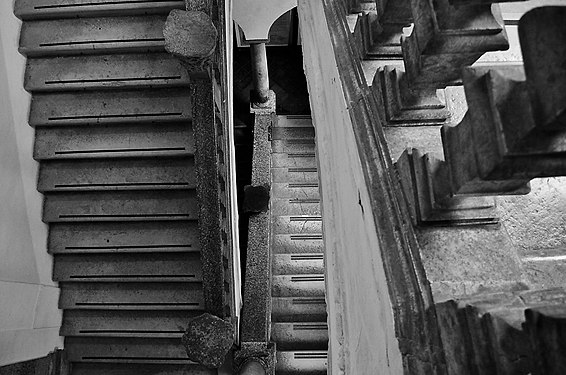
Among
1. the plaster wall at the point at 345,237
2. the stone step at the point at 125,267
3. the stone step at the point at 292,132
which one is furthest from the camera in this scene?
the stone step at the point at 292,132

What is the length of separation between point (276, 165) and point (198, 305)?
282 centimetres

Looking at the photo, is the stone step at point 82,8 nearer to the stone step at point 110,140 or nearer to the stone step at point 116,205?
the stone step at point 110,140

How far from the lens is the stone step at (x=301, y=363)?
6238 millimetres

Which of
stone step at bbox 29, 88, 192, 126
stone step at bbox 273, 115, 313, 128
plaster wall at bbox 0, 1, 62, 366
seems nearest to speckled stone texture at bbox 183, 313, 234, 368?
plaster wall at bbox 0, 1, 62, 366

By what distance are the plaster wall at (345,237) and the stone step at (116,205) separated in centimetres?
235

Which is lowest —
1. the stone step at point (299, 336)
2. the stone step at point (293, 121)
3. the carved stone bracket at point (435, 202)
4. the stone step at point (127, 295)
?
the carved stone bracket at point (435, 202)

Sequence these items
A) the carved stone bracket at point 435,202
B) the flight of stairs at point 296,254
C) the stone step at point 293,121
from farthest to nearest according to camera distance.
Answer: the stone step at point 293,121, the flight of stairs at point 296,254, the carved stone bracket at point 435,202

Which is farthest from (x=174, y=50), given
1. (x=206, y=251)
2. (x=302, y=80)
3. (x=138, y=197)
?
(x=302, y=80)

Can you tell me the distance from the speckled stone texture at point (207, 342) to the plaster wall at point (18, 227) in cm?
167

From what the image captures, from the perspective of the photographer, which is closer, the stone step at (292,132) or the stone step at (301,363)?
the stone step at (301,363)

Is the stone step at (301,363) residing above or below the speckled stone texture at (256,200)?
below

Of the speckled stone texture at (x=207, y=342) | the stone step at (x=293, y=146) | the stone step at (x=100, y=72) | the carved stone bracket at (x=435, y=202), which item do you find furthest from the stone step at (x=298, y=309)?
the carved stone bracket at (x=435, y=202)

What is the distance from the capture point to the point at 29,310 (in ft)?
16.8

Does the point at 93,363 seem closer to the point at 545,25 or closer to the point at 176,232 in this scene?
the point at 176,232
